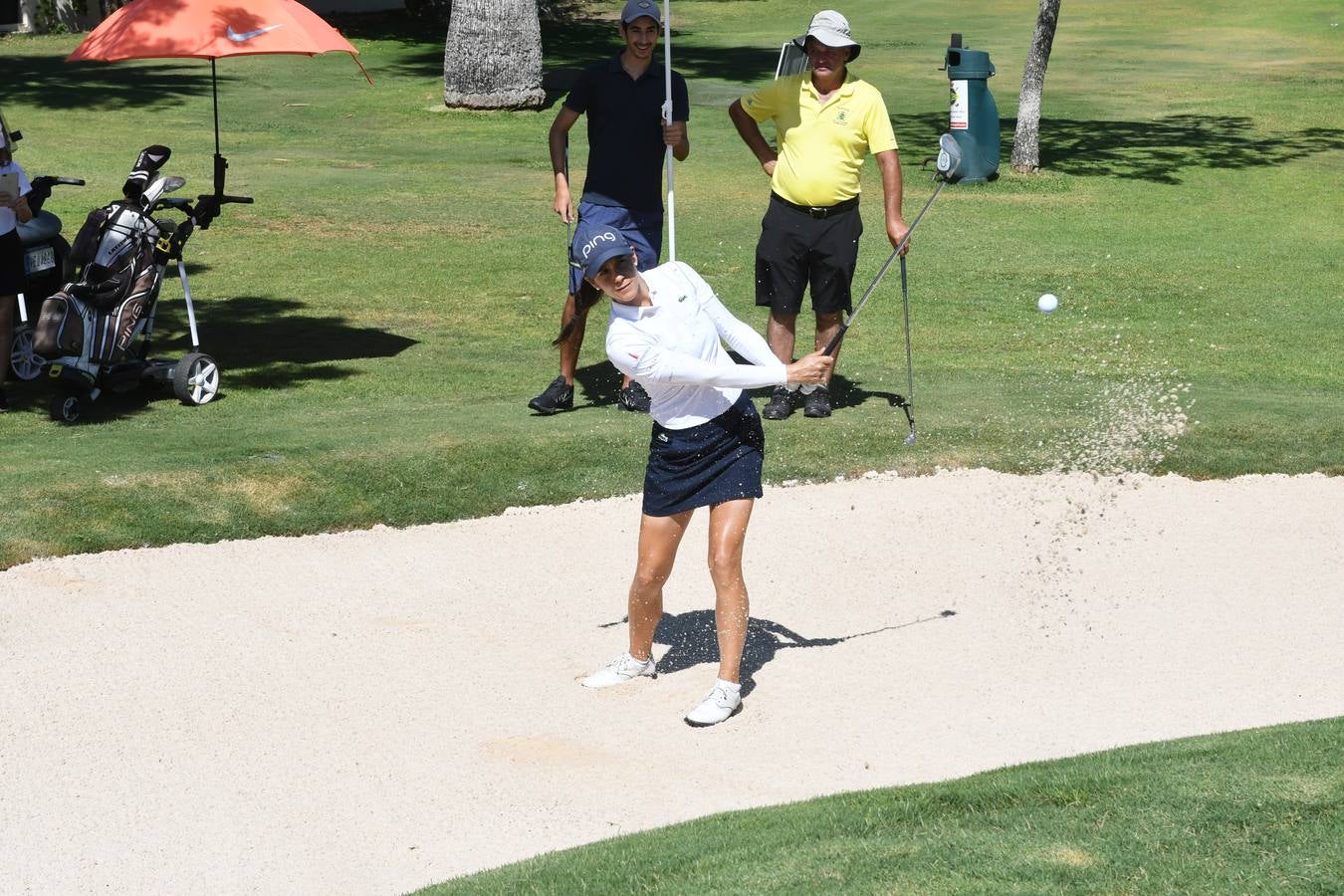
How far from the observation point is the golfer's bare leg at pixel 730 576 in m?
6.37

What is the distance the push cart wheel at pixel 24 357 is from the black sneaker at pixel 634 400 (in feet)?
12.0

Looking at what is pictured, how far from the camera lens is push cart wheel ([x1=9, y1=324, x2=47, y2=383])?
10984 mm

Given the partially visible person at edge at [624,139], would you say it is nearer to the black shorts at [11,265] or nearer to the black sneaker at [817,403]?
the black sneaker at [817,403]

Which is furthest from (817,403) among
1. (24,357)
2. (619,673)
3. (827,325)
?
(24,357)

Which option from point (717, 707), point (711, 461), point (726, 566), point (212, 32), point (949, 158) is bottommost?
point (717, 707)

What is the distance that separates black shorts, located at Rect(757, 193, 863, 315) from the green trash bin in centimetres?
1089

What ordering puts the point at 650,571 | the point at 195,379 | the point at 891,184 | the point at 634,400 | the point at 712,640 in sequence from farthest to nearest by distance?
the point at 195,379 < the point at 634,400 < the point at 891,184 < the point at 712,640 < the point at 650,571

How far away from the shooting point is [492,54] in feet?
82.9

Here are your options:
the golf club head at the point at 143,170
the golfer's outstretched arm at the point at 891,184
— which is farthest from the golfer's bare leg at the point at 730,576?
the golf club head at the point at 143,170

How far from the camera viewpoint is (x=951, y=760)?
620 cm

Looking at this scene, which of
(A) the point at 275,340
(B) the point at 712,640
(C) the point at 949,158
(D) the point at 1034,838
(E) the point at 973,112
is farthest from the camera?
(E) the point at 973,112

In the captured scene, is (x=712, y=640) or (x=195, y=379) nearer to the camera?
(x=712, y=640)

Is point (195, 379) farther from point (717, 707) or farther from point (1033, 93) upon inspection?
point (1033, 93)

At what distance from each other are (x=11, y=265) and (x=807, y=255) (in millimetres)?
4606
